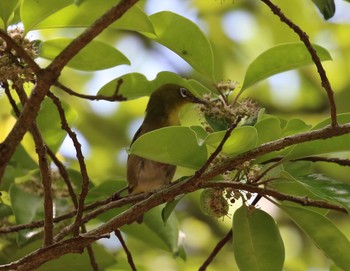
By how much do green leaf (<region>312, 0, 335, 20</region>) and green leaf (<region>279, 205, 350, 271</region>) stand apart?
437 millimetres

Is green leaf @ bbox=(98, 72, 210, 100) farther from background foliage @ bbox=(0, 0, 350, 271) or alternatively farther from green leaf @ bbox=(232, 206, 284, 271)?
green leaf @ bbox=(232, 206, 284, 271)

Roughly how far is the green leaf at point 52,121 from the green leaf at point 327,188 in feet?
2.52

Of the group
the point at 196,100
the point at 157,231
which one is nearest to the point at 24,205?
the point at 157,231

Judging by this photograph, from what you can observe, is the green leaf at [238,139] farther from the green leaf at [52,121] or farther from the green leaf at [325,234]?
the green leaf at [52,121]

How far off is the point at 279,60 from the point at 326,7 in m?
Answer: 0.31

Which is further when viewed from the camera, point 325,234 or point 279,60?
point 279,60

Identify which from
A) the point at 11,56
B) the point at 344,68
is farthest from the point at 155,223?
the point at 344,68

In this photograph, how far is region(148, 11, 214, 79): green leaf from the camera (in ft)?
6.12

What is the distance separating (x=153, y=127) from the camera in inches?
101

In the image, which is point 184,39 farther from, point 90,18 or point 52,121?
point 52,121

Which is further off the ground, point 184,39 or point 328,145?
point 184,39

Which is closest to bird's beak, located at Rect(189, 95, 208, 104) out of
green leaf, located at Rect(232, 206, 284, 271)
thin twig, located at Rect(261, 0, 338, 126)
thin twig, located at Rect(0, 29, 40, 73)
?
green leaf, located at Rect(232, 206, 284, 271)

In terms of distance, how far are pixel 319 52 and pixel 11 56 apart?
2.27 ft

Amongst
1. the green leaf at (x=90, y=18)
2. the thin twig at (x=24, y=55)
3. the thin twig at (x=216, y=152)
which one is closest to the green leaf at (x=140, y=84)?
the green leaf at (x=90, y=18)
